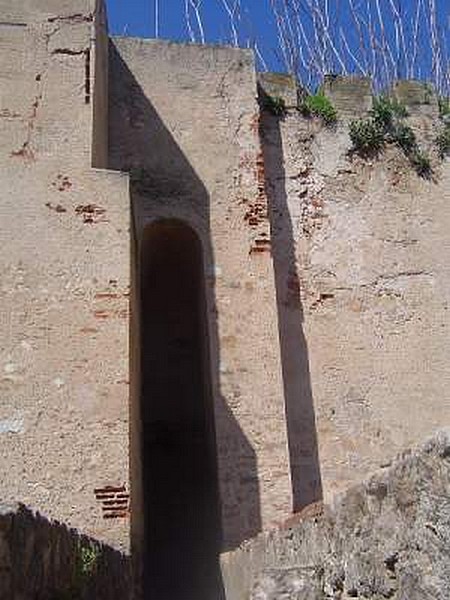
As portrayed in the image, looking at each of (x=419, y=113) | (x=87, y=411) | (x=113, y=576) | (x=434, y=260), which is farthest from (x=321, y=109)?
(x=113, y=576)

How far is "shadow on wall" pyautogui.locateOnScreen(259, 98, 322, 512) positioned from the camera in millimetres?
8523

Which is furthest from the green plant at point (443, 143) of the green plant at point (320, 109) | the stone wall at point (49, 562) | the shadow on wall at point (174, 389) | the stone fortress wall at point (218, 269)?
the stone wall at point (49, 562)

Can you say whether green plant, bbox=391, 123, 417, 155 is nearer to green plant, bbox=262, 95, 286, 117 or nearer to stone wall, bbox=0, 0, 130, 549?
green plant, bbox=262, 95, 286, 117

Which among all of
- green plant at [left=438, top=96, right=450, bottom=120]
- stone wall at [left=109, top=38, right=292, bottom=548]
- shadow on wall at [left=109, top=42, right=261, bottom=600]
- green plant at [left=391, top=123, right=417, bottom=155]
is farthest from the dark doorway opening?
green plant at [left=438, top=96, right=450, bottom=120]

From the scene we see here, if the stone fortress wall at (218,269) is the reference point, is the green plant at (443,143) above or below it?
above

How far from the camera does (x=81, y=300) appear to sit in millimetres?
7148

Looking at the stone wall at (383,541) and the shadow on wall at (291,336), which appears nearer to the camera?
the stone wall at (383,541)

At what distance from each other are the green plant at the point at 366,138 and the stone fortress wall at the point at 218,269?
157 mm

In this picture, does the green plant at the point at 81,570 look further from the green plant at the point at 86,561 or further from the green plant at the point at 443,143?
the green plant at the point at 443,143

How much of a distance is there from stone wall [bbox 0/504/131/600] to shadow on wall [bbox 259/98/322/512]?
9.50 ft

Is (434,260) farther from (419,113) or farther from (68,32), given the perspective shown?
(68,32)

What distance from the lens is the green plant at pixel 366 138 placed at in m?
10.3

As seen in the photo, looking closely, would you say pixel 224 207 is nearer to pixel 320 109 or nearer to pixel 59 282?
pixel 320 109

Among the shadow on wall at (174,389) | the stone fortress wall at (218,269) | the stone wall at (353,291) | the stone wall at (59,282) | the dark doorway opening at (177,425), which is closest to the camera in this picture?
the stone wall at (59,282)
